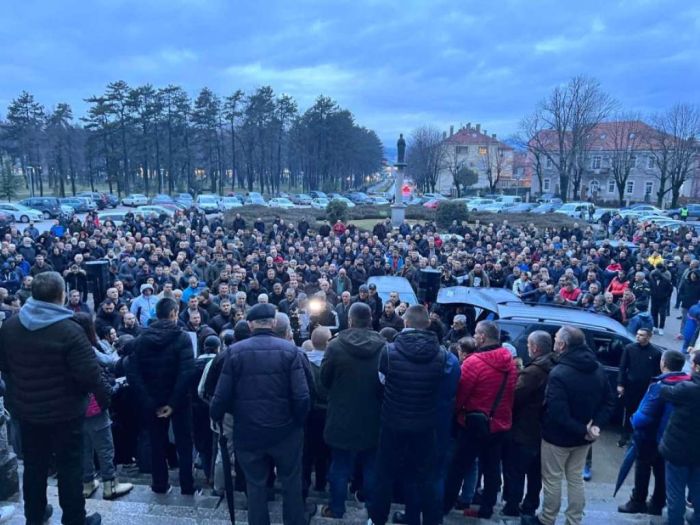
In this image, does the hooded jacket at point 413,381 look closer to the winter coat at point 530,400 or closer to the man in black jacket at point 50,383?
the winter coat at point 530,400

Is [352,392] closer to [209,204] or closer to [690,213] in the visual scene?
[209,204]

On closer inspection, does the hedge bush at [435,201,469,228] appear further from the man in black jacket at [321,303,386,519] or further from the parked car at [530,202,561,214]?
the man in black jacket at [321,303,386,519]

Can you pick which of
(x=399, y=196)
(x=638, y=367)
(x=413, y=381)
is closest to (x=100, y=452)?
(x=413, y=381)

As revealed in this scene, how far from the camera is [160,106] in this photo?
58.6 meters

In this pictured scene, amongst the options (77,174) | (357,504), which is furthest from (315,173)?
(357,504)

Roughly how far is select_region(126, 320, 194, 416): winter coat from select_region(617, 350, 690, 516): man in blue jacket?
379cm

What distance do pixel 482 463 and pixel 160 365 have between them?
2795 millimetres

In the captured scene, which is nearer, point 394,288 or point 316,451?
point 316,451

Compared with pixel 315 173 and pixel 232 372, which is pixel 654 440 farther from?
pixel 315 173

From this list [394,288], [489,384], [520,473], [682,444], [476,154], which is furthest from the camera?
[476,154]

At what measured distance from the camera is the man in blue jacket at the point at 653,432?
13.4 feet

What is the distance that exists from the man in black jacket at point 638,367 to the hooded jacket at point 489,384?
3.08 metres

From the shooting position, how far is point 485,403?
12.7ft

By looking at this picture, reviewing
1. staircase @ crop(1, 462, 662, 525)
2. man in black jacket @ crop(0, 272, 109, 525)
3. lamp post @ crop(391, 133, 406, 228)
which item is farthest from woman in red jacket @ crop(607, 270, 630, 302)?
lamp post @ crop(391, 133, 406, 228)
